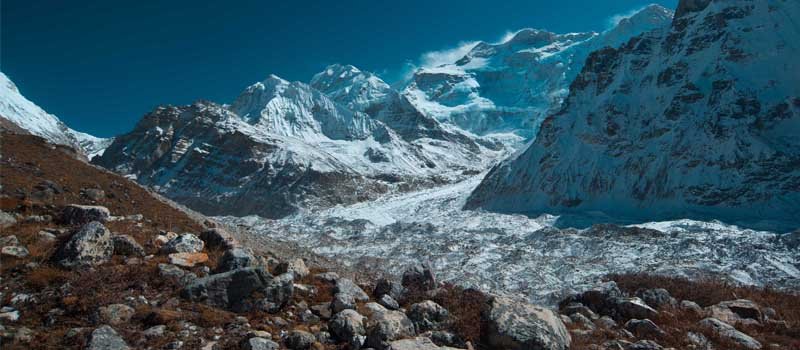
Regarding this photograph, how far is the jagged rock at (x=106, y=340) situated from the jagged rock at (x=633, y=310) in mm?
11582

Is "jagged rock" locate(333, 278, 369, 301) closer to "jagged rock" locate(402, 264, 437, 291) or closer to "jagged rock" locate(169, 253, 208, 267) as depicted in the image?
"jagged rock" locate(402, 264, 437, 291)

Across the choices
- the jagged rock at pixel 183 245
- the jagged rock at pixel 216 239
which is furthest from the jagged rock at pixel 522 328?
the jagged rock at pixel 216 239

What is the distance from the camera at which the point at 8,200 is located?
13.2 m

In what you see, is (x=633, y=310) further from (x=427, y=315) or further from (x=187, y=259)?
(x=187, y=259)

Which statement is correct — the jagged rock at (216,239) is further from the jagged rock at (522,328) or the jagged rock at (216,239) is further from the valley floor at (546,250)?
the valley floor at (546,250)

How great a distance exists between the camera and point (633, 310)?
13430 millimetres

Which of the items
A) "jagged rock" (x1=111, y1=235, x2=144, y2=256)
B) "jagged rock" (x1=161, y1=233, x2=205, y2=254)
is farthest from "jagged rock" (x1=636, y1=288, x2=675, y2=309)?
"jagged rock" (x1=111, y1=235, x2=144, y2=256)

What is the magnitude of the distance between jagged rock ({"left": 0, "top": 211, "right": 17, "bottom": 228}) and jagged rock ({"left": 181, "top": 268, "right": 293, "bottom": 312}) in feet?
18.1

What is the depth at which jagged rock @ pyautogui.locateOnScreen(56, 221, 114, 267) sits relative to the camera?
943 centimetres

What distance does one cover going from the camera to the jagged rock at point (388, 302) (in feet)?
34.4

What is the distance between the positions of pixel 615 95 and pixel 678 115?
2181 centimetres

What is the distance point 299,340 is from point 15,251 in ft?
19.4

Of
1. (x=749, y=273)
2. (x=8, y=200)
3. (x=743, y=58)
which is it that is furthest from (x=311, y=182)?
(x=8, y=200)

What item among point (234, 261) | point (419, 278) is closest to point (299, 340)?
point (234, 261)
